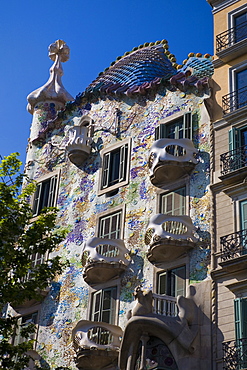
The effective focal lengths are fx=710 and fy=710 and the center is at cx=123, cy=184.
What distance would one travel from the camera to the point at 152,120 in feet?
80.4

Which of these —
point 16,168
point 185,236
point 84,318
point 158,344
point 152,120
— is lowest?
point 158,344

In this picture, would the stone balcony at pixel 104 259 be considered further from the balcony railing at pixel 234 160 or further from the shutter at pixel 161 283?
the balcony railing at pixel 234 160

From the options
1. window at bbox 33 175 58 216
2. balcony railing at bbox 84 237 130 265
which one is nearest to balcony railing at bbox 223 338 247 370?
balcony railing at bbox 84 237 130 265

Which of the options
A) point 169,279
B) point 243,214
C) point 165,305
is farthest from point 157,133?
point 165,305

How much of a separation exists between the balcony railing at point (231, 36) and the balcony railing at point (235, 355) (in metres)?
10.1

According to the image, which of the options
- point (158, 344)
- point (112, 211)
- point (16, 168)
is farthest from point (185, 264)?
point (16, 168)

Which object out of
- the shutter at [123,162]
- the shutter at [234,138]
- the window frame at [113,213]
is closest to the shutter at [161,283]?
the window frame at [113,213]

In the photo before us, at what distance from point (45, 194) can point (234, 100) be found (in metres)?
8.77

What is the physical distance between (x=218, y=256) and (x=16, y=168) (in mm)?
6211

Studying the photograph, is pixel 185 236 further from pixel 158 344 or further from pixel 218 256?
pixel 158 344

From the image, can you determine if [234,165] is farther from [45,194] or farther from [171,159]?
[45,194]

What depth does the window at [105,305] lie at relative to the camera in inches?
847

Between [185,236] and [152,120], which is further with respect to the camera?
[152,120]

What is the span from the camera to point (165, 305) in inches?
758
